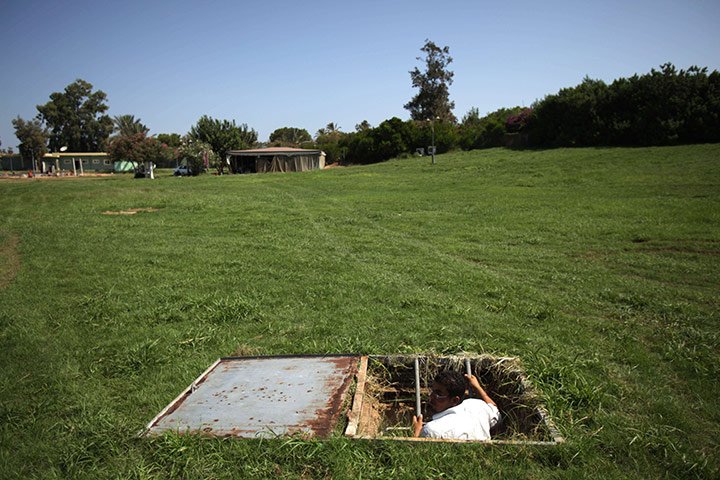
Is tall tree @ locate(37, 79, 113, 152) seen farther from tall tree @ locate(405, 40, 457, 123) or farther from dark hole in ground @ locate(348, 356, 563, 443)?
dark hole in ground @ locate(348, 356, 563, 443)

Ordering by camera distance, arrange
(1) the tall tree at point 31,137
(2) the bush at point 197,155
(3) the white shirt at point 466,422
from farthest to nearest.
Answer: (1) the tall tree at point 31,137 → (2) the bush at point 197,155 → (3) the white shirt at point 466,422

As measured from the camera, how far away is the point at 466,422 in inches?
107

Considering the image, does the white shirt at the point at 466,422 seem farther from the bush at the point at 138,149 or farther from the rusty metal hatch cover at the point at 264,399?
the bush at the point at 138,149

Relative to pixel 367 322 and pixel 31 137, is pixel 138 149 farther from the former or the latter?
pixel 367 322

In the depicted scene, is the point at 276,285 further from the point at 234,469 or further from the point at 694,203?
the point at 694,203

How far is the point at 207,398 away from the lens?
3.00 metres

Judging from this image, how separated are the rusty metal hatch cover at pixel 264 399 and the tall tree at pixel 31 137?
67.8 meters

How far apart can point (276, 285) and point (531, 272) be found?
4127 mm

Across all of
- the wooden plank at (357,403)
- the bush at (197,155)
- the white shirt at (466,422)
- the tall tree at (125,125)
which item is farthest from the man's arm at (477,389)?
the tall tree at (125,125)

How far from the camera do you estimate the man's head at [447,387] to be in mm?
3300

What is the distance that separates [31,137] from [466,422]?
69.8 meters

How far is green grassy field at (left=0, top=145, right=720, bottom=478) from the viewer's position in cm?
248

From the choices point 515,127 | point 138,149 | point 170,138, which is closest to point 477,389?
point 515,127

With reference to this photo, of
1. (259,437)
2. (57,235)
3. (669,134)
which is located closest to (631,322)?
(259,437)
